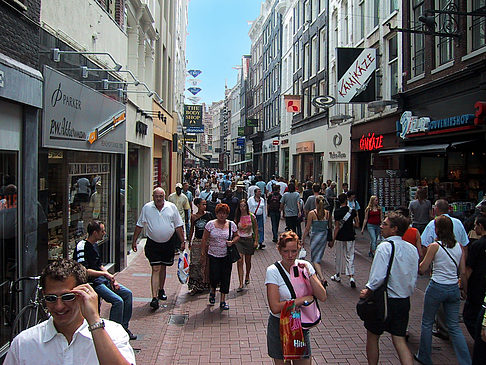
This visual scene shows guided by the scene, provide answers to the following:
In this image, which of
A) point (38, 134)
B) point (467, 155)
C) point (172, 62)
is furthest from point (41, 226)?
point (172, 62)

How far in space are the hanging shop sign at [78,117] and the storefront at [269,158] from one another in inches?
1213

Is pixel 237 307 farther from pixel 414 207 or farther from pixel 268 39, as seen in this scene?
pixel 268 39

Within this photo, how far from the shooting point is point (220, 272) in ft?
23.7

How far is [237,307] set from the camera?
7.43m

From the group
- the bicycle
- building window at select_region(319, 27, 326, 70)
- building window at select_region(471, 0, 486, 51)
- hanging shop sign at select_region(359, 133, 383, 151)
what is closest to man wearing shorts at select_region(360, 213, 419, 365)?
the bicycle

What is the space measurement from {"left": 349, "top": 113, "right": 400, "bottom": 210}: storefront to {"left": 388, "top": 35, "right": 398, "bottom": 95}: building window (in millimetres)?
1079

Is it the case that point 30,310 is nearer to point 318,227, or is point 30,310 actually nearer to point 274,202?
point 318,227

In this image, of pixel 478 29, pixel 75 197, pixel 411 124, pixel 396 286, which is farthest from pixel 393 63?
pixel 396 286

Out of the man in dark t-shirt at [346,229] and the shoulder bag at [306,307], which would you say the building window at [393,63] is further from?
the shoulder bag at [306,307]

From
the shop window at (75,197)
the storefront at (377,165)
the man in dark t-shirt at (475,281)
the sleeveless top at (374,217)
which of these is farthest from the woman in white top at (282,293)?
the storefront at (377,165)

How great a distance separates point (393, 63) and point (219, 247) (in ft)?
39.1

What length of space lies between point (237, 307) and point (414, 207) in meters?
5.39

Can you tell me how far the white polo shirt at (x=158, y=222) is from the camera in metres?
7.18

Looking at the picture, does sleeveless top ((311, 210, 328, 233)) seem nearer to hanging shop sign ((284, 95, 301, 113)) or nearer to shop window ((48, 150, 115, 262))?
shop window ((48, 150, 115, 262))
